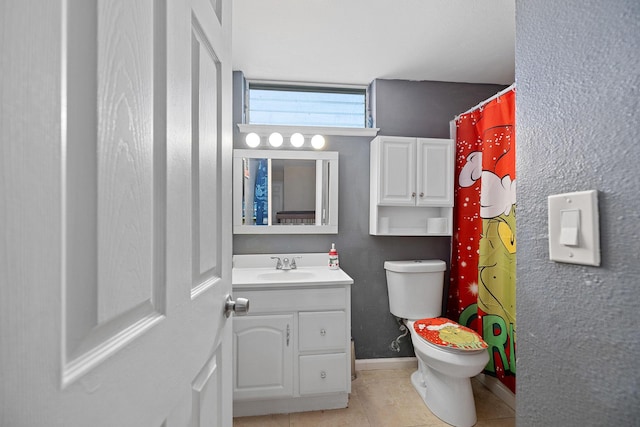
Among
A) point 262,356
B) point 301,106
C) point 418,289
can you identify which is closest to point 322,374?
point 262,356

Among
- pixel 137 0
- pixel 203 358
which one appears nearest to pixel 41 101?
pixel 137 0

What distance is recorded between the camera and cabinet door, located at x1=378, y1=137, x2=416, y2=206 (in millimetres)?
2076

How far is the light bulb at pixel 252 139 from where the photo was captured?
2092mm

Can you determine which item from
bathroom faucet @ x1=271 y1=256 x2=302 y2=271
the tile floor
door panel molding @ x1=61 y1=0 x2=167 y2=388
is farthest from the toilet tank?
door panel molding @ x1=61 y1=0 x2=167 y2=388

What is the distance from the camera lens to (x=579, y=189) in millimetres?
436

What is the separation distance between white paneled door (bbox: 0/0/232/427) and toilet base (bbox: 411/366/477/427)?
61.4 inches

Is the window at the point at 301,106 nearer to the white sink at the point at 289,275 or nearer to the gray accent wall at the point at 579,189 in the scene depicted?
the white sink at the point at 289,275

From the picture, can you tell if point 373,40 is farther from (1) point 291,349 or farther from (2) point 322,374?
(2) point 322,374

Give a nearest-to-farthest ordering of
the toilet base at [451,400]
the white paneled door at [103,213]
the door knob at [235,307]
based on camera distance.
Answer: the white paneled door at [103,213], the door knob at [235,307], the toilet base at [451,400]

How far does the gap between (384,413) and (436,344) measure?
1.78 ft

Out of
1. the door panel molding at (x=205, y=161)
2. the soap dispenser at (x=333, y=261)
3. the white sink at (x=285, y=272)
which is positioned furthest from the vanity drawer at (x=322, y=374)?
the door panel molding at (x=205, y=161)

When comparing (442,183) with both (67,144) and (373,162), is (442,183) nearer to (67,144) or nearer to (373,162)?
(373,162)

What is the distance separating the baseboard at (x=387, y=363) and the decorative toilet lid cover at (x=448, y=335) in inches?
20.3

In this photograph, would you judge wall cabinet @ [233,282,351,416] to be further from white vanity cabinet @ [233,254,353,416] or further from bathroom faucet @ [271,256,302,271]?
bathroom faucet @ [271,256,302,271]
